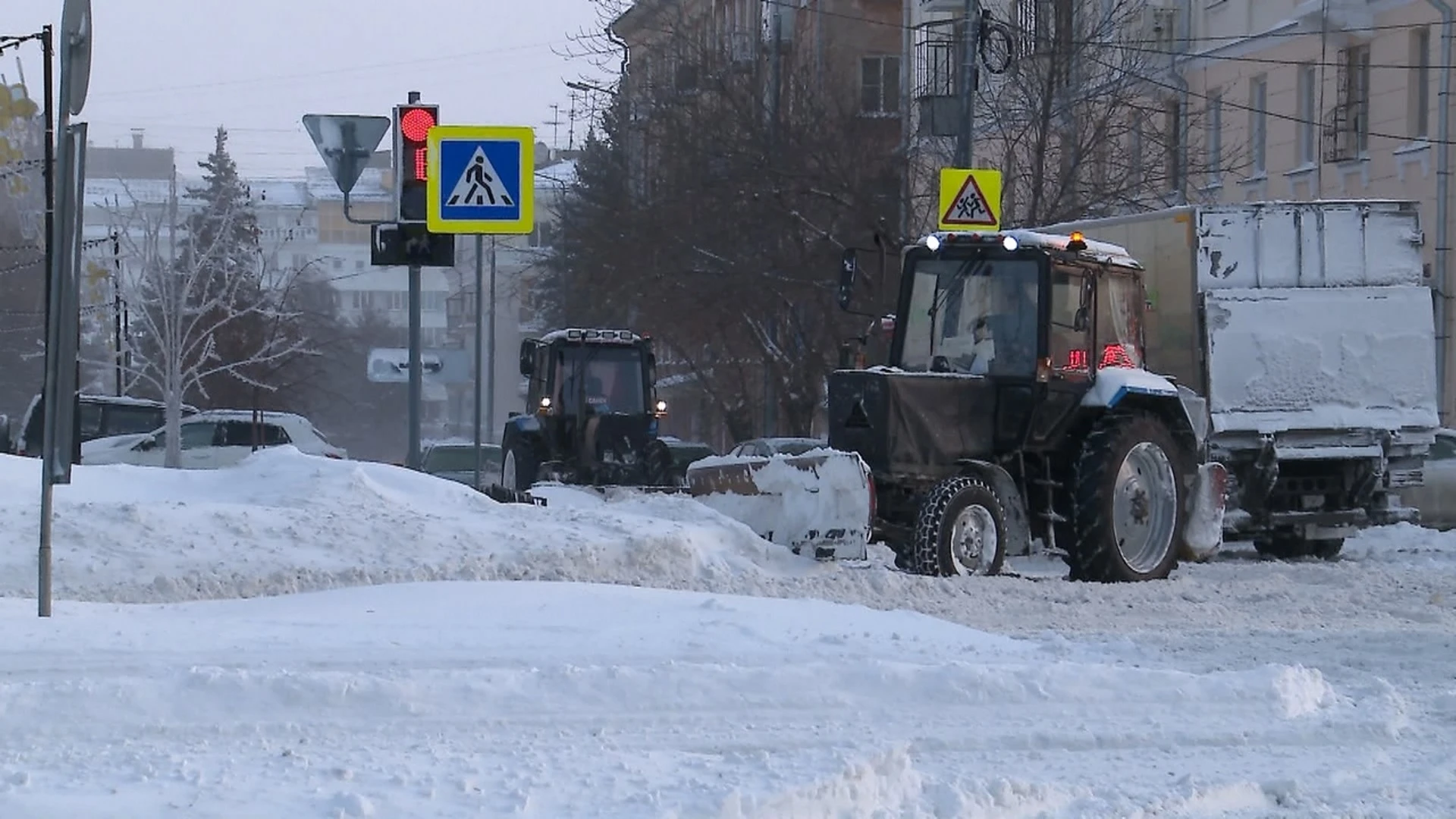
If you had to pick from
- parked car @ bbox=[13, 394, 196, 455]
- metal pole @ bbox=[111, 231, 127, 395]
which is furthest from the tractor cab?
metal pole @ bbox=[111, 231, 127, 395]

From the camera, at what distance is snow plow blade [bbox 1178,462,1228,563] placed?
46.7ft

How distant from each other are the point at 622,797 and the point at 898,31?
41714 millimetres

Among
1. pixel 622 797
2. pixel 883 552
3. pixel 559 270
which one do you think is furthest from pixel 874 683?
pixel 559 270

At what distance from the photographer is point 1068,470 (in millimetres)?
13758

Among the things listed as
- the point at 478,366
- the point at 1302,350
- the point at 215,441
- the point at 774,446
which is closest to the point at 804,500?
the point at 478,366

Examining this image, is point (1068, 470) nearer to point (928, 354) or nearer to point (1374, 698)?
point (928, 354)

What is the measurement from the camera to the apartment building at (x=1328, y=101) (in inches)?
1046

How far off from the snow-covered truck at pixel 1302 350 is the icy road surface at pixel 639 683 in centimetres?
382

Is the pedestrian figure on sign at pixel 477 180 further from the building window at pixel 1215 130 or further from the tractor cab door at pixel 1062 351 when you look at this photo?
the building window at pixel 1215 130

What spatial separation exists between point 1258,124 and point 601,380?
13223mm

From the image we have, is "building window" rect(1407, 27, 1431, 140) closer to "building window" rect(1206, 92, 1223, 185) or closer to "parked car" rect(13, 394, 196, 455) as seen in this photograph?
"building window" rect(1206, 92, 1223, 185)

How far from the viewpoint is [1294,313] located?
1641 centimetres

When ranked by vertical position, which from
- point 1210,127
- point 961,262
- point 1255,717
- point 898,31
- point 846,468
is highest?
point 898,31

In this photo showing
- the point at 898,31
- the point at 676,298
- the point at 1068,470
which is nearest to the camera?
the point at 1068,470
